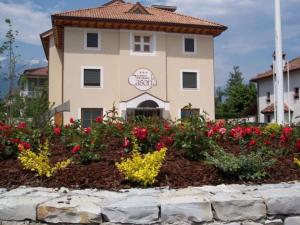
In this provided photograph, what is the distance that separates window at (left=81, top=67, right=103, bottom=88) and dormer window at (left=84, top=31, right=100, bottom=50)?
5.17ft

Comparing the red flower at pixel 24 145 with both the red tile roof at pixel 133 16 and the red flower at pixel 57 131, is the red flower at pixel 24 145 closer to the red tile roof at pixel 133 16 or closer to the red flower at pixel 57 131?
the red flower at pixel 57 131

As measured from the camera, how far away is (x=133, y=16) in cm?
2986

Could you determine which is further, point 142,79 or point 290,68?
point 290,68

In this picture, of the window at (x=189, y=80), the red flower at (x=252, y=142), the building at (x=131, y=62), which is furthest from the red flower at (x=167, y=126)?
the window at (x=189, y=80)

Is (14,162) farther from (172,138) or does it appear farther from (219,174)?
(219,174)

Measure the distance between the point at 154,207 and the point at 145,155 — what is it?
1117mm

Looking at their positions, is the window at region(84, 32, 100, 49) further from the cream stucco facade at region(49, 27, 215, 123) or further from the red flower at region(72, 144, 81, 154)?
the red flower at region(72, 144, 81, 154)

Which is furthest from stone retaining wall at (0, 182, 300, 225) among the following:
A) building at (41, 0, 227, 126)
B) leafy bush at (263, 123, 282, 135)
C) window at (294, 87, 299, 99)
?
window at (294, 87, 299, 99)

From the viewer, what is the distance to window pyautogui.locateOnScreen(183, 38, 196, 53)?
102 ft

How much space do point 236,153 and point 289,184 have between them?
1174mm

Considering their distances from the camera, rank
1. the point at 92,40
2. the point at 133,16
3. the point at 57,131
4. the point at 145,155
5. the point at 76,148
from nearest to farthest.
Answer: the point at 145,155
the point at 76,148
the point at 57,131
the point at 92,40
the point at 133,16

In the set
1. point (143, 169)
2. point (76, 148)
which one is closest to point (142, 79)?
point (76, 148)

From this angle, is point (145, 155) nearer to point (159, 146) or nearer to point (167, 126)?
point (159, 146)

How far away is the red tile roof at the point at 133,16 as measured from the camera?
2842cm
